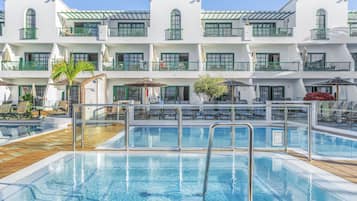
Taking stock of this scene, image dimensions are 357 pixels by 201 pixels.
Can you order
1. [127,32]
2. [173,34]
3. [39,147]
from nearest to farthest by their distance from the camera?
[39,147] → [173,34] → [127,32]

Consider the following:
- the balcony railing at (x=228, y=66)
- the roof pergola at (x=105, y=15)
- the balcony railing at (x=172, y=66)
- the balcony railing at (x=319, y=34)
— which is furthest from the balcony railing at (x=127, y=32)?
the balcony railing at (x=319, y=34)

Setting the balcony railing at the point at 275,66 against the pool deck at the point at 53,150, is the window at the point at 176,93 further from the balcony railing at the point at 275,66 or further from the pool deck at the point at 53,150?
the pool deck at the point at 53,150

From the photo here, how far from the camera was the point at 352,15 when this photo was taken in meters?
27.6

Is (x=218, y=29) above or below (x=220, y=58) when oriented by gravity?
above

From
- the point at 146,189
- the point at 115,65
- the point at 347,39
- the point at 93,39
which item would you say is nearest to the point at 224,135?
the point at 146,189

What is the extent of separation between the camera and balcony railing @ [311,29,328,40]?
25.1m

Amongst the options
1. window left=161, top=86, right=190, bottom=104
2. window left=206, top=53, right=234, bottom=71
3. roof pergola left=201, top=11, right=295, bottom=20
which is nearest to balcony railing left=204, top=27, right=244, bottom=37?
roof pergola left=201, top=11, right=295, bottom=20

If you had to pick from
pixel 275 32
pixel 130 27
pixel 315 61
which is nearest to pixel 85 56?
pixel 130 27

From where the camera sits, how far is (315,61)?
26406 mm

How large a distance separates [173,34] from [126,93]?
6.18 m

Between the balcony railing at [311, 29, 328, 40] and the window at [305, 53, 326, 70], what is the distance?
1794 mm

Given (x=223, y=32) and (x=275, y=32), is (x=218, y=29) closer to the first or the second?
(x=223, y=32)

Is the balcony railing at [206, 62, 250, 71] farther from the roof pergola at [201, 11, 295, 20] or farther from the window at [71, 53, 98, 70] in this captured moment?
the window at [71, 53, 98, 70]

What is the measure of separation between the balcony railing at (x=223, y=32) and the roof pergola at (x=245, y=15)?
1.09m
